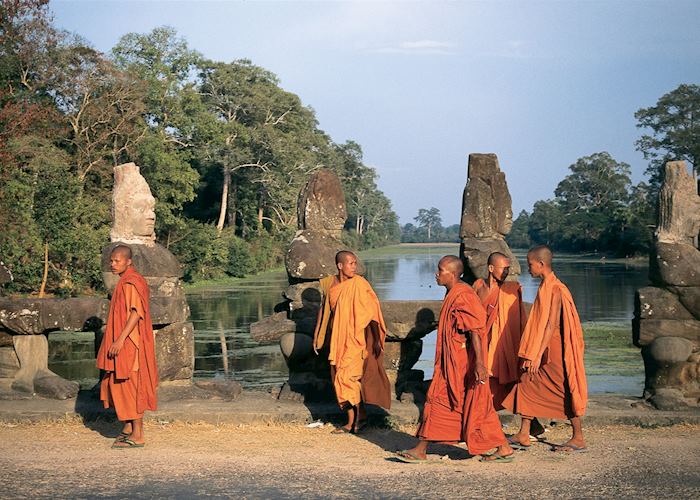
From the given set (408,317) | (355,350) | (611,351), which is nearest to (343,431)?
(355,350)

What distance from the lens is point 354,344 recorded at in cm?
702

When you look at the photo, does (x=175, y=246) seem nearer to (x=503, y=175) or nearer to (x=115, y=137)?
(x=115, y=137)

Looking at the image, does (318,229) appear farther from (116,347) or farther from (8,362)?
(8,362)

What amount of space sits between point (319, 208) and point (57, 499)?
3.73 m

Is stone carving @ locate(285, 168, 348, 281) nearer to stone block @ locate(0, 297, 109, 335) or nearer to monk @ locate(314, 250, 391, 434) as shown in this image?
monk @ locate(314, 250, 391, 434)

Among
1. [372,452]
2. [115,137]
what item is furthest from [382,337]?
[115,137]

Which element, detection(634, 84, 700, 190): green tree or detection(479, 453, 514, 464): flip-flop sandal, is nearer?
detection(479, 453, 514, 464): flip-flop sandal

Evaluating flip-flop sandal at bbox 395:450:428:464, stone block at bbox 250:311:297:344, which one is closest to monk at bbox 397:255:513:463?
flip-flop sandal at bbox 395:450:428:464

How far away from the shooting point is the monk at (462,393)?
604 centimetres

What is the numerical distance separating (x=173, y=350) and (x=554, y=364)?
3.26m

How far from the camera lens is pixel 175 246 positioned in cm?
3469

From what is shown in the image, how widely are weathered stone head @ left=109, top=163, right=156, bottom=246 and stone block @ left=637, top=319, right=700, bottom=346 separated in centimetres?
436

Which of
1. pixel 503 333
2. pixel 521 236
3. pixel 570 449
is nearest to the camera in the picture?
pixel 570 449

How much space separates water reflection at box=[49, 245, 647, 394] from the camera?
14.0 m
